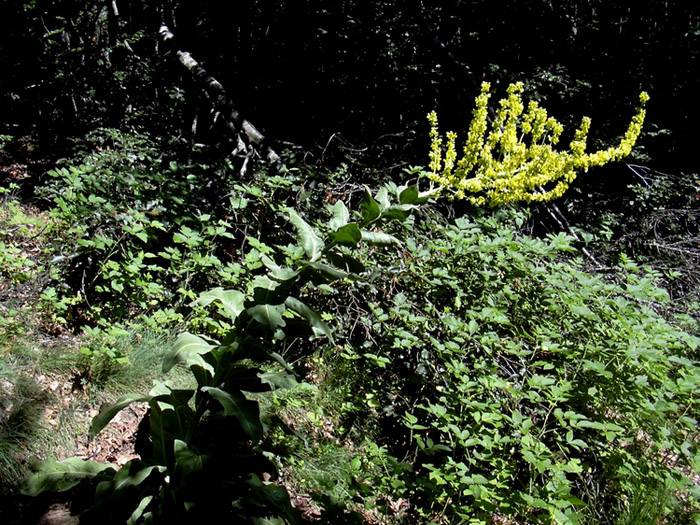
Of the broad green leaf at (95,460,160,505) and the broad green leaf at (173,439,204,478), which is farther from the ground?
the broad green leaf at (173,439,204,478)

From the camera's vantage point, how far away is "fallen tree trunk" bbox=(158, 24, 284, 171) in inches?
196

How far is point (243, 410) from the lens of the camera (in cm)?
172

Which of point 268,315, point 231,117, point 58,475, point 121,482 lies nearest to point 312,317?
point 268,315

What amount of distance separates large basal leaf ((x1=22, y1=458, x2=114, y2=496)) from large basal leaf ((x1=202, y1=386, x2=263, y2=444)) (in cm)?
66

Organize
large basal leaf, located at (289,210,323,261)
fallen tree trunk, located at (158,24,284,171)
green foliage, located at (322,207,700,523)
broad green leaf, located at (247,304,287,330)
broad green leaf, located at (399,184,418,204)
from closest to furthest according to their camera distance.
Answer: broad green leaf, located at (247,304,287,330) → broad green leaf, located at (399,184,418,204) → large basal leaf, located at (289,210,323,261) → green foliage, located at (322,207,700,523) → fallen tree trunk, located at (158,24,284,171)

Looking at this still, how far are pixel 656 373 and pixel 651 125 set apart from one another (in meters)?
4.66

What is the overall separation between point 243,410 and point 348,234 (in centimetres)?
74

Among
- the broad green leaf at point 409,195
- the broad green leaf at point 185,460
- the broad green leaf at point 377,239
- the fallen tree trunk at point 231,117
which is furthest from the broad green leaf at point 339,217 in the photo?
the fallen tree trunk at point 231,117

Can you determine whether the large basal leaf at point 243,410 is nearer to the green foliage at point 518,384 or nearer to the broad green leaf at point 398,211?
the broad green leaf at point 398,211

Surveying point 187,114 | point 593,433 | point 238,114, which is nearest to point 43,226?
point 238,114

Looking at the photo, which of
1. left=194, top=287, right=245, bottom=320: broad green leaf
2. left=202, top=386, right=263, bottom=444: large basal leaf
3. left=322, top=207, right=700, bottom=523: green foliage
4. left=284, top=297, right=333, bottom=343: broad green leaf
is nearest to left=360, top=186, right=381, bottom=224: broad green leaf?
left=284, top=297, right=333, bottom=343: broad green leaf

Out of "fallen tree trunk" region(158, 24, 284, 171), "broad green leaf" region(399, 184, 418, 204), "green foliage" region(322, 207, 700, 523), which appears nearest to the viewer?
"broad green leaf" region(399, 184, 418, 204)

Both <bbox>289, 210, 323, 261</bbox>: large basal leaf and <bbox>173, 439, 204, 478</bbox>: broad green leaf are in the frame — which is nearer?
<bbox>173, 439, 204, 478</bbox>: broad green leaf

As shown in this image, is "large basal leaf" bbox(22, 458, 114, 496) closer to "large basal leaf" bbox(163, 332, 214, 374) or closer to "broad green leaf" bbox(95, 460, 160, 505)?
"broad green leaf" bbox(95, 460, 160, 505)
